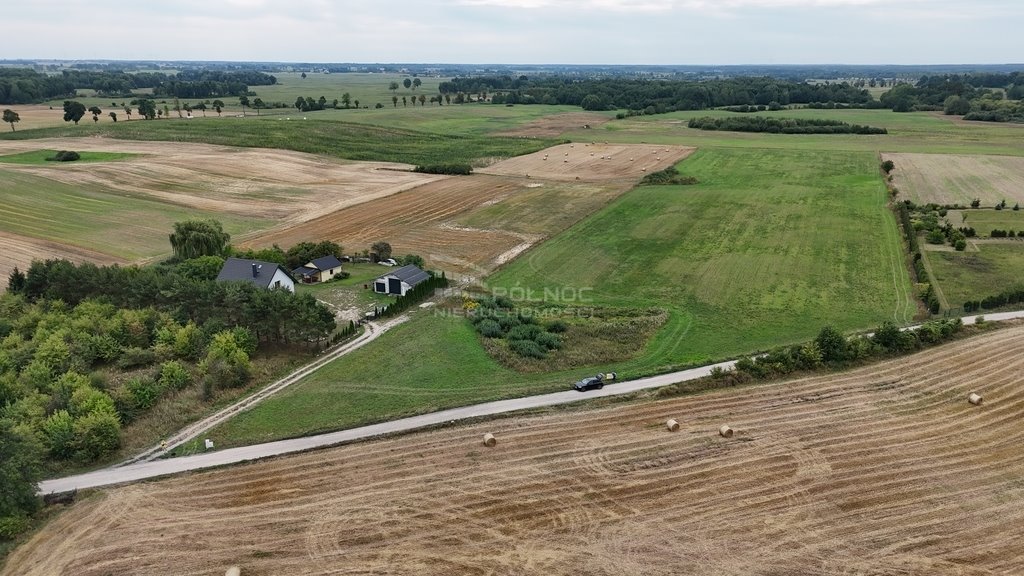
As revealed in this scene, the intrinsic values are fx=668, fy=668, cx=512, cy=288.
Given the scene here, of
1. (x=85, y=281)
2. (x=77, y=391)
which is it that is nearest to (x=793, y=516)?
(x=77, y=391)

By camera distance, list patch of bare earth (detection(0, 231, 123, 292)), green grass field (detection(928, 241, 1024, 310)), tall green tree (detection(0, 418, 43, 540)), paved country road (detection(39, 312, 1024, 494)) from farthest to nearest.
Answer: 1. patch of bare earth (detection(0, 231, 123, 292))
2. green grass field (detection(928, 241, 1024, 310))
3. paved country road (detection(39, 312, 1024, 494))
4. tall green tree (detection(0, 418, 43, 540))

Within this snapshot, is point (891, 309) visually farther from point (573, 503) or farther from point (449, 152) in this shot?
point (449, 152)

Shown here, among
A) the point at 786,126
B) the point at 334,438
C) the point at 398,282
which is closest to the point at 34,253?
the point at 398,282

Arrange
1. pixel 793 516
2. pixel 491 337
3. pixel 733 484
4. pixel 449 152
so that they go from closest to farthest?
pixel 793 516 → pixel 733 484 → pixel 491 337 → pixel 449 152

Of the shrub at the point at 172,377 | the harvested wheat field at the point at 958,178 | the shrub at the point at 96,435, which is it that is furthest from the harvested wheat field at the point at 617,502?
the harvested wheat field at the point at 958,178

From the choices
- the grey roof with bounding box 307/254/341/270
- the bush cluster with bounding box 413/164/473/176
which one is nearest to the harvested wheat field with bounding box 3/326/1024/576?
the grey roof with bounding box 307/254/341/270

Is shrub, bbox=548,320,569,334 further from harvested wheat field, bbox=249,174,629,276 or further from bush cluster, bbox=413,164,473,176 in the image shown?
bush cluster, bbox=413,164,473,176

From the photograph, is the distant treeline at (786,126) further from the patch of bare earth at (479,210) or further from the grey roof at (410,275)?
the grey roof at (410,275)
